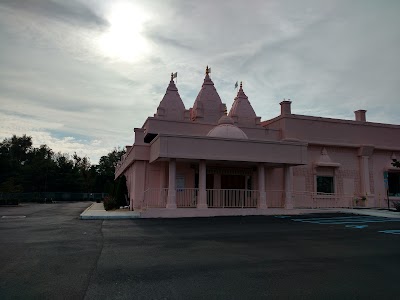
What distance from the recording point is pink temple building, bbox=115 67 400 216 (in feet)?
60.9

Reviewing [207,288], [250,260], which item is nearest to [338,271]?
[250,260]

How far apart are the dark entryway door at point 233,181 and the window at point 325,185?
221 inches

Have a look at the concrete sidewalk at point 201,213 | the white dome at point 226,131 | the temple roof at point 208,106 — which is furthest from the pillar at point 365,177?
the temple roof at point 208,106

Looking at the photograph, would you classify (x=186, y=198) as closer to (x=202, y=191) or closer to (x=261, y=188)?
(x=202, y=191)

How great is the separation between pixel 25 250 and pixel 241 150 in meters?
13.0

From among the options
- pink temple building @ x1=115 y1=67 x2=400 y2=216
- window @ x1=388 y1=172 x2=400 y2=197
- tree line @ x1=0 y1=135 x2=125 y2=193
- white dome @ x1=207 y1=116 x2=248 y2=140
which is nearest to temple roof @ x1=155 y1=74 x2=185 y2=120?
pink temple building @ x1=115 y1=67 x2=400 y2=216

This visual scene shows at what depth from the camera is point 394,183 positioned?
26391mm

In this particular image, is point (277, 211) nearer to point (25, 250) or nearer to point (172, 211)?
point (172, 211)

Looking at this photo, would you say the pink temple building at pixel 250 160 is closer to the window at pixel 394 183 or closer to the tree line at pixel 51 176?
the window at pixel 394 183

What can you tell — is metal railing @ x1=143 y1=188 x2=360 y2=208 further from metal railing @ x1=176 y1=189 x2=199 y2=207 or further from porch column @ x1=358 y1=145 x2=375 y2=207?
porch column @ x1=358 y1=145 x2=375 y2=207

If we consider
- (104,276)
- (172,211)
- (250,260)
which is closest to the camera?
(104,276)

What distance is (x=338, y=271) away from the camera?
6.25 metres

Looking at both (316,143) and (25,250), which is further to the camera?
(316,143)

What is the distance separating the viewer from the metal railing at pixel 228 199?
64.8 ft
